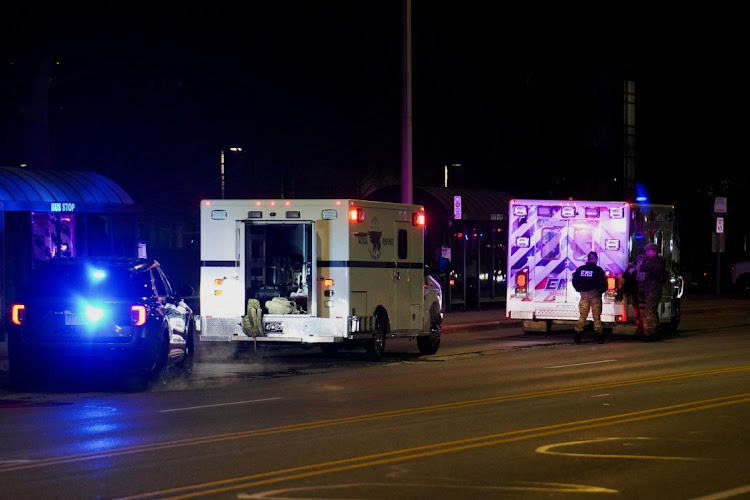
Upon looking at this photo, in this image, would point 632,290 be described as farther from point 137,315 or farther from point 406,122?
point 137,315

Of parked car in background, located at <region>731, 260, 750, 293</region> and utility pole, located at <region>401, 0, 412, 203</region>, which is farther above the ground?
utility pole, located at <region>401, 0, 412, 203</region>

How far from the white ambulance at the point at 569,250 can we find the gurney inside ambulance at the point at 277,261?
23.2ft

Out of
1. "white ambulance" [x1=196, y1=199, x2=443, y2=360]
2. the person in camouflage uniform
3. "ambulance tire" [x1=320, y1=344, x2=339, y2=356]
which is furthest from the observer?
the person in camouflage uniform

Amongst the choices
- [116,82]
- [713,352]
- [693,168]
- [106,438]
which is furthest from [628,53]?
[106,438]

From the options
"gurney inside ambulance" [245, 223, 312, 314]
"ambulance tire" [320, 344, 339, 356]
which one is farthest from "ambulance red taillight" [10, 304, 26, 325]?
"ambulance tire" [320, 344, 339, 356]

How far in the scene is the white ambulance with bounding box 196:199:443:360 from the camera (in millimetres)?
20656

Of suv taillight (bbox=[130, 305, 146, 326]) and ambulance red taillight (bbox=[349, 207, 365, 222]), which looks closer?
suv taillight (bbox=[130, 305, 146, 326])

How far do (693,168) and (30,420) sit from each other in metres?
49.2

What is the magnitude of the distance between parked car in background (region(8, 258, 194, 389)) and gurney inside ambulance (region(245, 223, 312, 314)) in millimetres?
4106

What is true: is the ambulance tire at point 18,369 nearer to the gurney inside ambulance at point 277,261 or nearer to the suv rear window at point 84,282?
the suv rear window at point 84,282

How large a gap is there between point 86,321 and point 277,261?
5.39 m

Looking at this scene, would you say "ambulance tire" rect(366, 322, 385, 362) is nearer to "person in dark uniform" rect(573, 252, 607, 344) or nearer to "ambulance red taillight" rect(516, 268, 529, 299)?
"person in dark uniform" rect(573, 252, 607, 344)

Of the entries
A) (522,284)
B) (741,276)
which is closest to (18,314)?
(522,284)

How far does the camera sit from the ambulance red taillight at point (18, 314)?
16922 millimetres
